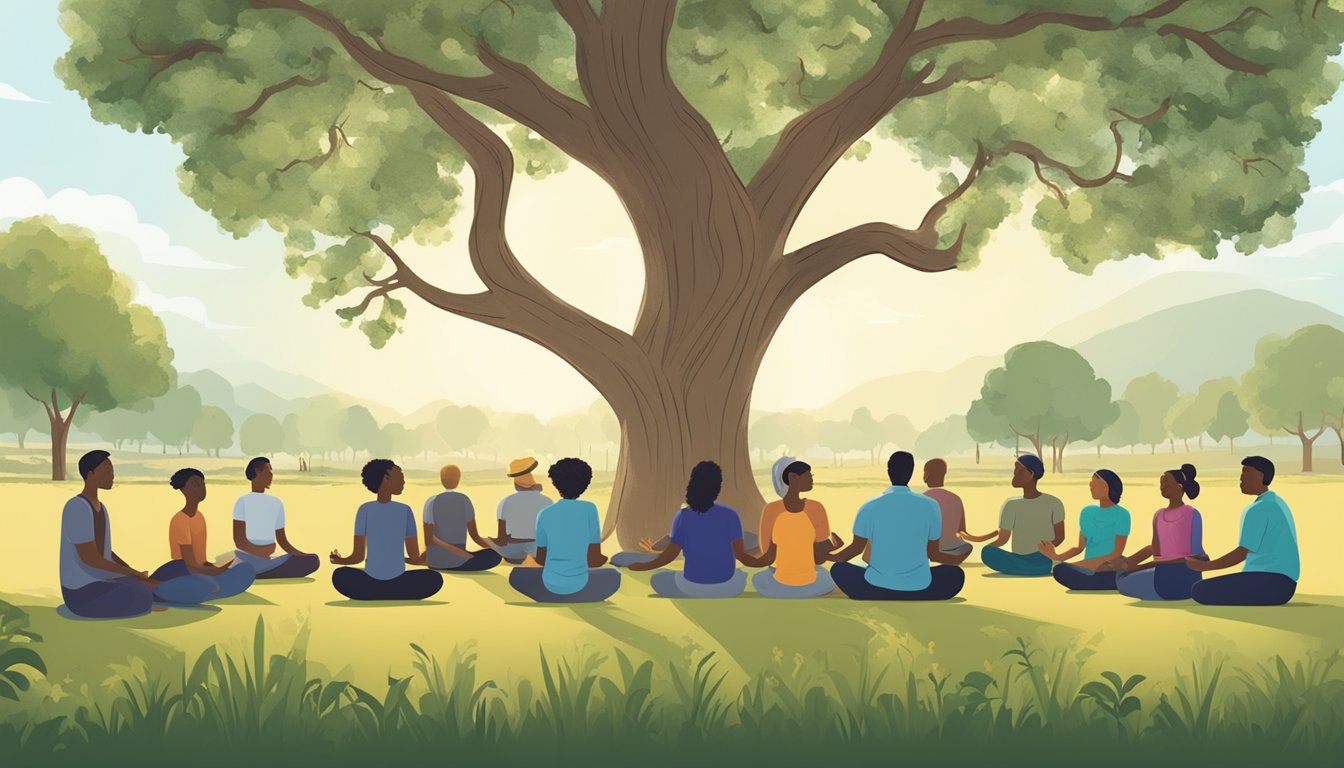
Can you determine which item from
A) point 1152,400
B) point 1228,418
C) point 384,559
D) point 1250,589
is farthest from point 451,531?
point 1152,400

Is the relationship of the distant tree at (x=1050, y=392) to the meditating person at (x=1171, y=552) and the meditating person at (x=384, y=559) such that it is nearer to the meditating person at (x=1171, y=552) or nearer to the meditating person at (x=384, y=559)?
the meditating person at (x=1171, y=552)

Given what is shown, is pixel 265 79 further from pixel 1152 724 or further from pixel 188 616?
pixel 1152 724

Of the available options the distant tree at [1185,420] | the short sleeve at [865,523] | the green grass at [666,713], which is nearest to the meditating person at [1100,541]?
the short sleeve at [865,523]

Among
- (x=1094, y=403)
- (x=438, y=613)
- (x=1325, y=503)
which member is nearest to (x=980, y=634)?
(x=438, y=613)

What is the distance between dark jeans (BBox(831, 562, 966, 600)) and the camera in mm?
12625

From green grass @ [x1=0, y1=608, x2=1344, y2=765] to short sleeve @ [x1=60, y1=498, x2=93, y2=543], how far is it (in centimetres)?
113

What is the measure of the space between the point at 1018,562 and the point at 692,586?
5245 millimetres

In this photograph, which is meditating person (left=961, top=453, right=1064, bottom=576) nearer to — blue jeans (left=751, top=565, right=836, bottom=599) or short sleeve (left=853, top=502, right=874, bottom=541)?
blue jeans (left=751, top=565, right=836, bottom=599)

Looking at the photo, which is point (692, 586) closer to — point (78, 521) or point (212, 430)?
point (78, 521)

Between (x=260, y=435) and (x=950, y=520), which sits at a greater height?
(x=260, y=435)

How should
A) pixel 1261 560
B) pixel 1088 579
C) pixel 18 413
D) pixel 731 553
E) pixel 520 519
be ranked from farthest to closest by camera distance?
pixel 18 413 → pixel 520 519 → pixel 1088 579 → pixel 731 553 → pixel 1261 560

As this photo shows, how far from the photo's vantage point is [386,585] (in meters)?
13.2

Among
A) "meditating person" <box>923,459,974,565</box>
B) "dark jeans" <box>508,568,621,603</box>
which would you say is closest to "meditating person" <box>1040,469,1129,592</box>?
"meditating person" <box>923,459,974,565</box>

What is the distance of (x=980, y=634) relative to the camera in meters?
11.3
